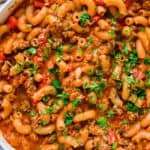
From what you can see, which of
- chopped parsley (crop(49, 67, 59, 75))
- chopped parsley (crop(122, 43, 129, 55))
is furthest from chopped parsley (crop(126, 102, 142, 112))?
chopped parsley (crop(49, 67, 59, 75))

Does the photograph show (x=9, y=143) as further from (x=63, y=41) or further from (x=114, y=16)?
(x=114, y=16)

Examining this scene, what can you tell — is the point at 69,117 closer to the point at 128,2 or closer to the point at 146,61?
the point at 146,61

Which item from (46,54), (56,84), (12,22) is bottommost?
(56,84)

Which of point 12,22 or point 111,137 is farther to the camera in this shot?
point 12,22

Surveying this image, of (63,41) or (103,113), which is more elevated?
(63,41)

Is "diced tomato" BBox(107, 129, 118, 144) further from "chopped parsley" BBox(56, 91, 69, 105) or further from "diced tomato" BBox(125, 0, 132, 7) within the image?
"diced tomato" BBox(125, 0, 132, 7)

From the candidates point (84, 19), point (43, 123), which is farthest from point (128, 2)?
point (43, 123)

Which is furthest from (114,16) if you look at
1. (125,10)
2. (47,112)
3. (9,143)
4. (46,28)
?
(9,143)

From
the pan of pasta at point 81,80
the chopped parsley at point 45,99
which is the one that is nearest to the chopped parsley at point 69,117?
the pan of pasta at point 81,80
